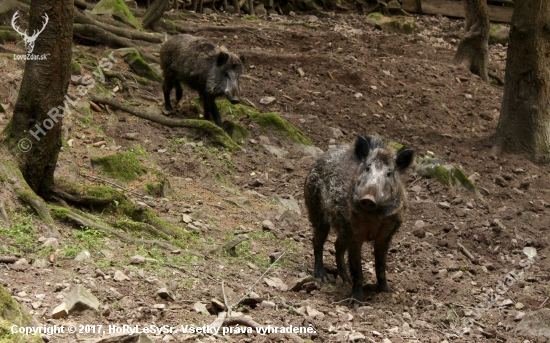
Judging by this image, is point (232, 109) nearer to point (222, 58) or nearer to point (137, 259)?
point (222, 58)

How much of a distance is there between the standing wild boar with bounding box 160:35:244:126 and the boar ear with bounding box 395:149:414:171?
4514mm

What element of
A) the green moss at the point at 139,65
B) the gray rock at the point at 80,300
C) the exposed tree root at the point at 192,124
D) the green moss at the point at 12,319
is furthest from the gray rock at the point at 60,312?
the green moss at the point at 139,65

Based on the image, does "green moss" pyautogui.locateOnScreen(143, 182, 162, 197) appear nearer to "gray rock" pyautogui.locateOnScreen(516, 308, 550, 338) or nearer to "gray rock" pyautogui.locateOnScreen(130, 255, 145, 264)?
"gray rock" pyautogui.locateOnScreen(130, 255, 145, 264)

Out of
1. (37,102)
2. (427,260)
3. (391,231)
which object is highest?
(37,102)

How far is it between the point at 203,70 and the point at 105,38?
8.57ft

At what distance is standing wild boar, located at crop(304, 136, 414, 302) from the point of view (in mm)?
6398

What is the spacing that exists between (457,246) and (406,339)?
2.78m

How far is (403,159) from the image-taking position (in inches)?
262

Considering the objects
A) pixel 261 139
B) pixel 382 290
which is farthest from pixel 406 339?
pixel 261 139

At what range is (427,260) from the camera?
25.5 ft

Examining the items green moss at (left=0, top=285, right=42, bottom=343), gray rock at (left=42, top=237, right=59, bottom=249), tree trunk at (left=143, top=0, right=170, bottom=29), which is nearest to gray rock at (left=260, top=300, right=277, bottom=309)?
gray rock at (left=42, top=237, right=59, bottom=249)

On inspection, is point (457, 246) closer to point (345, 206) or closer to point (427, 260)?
point (427, 260)

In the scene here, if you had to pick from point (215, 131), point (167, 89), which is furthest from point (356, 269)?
point (167, 89)

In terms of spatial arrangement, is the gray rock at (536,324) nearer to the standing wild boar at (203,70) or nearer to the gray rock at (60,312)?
the gray rock at (60,312)
